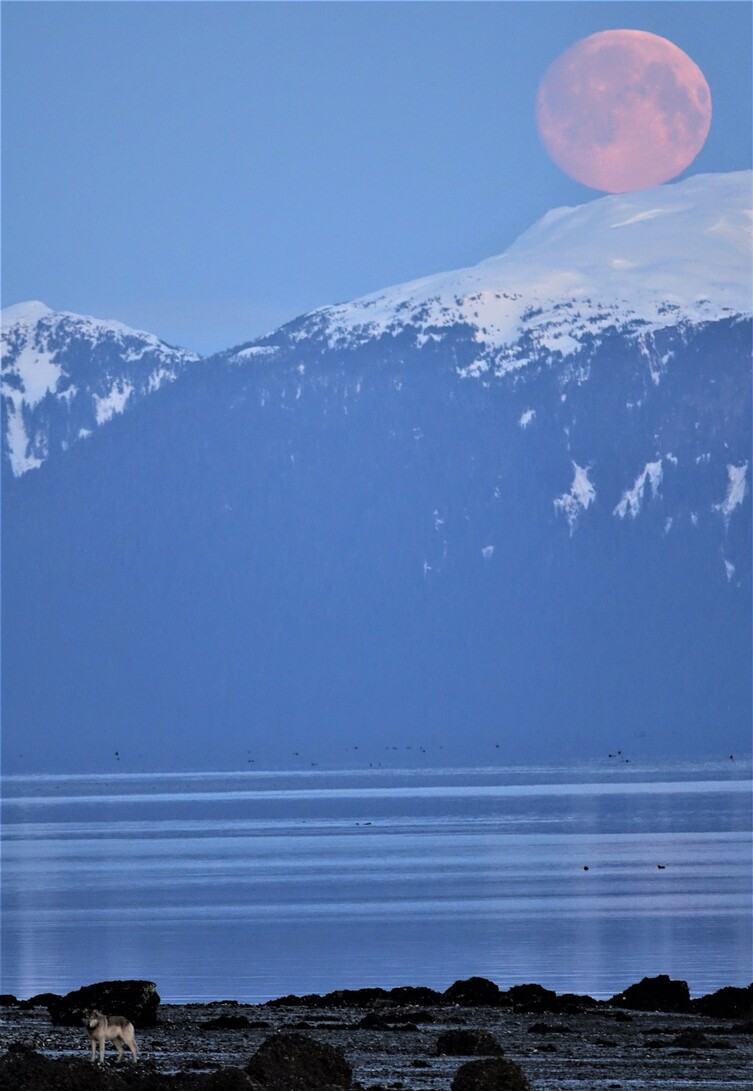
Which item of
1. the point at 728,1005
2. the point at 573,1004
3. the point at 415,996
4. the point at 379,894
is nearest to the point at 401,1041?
the point at 573,1004

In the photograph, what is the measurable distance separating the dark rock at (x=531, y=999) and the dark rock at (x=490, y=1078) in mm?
9497

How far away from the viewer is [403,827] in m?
86.9

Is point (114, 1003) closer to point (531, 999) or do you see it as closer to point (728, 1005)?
point (531, 999)

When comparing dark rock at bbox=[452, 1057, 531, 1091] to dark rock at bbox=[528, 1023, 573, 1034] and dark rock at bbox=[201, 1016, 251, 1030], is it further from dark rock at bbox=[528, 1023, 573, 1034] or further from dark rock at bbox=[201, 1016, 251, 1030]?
dark rock at bbox=[201, 1016, 251, 1030]

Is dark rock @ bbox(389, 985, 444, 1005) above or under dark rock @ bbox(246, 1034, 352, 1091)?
above

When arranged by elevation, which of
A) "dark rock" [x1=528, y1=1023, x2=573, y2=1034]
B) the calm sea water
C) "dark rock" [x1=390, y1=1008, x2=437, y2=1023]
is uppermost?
the calm sea water

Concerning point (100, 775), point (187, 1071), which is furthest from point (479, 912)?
point (100, 775)

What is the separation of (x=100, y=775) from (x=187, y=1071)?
173 meters

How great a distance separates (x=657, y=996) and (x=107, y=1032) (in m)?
10.3

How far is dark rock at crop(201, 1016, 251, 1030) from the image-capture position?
25.5 metres

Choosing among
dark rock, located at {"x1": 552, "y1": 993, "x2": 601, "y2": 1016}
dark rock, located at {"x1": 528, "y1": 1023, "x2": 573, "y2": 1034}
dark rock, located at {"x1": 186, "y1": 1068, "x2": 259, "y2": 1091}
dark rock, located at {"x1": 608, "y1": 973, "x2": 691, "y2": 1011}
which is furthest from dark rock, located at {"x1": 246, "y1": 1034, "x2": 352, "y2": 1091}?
dark rock, located at {"x1": 608, "y1": 973, "x2": 691, "y2": 1011}

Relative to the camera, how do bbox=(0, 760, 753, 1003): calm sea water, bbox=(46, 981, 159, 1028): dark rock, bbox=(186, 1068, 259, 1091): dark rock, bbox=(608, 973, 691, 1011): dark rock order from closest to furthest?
bbox=(186, 1068, 259, 1091): dark rock, bbox=(46, 981, 159, 1028): dark rock, bbox=(608, 973, 691, 1011): dark rock, bbox=(0, 760, 753, 1003): calm sea water

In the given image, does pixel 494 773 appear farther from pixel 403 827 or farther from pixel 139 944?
pixel 139 944

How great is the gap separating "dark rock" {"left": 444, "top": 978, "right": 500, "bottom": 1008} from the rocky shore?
0.02m
